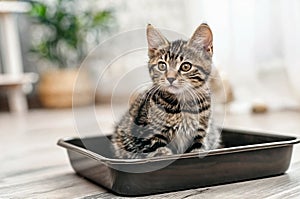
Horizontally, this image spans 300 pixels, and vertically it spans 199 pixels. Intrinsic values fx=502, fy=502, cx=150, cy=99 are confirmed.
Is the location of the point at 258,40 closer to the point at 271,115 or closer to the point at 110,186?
the point at 271,115

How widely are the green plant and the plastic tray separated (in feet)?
7.14

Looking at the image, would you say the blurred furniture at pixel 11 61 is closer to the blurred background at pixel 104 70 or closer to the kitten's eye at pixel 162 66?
the blurred background at pixel 104 70

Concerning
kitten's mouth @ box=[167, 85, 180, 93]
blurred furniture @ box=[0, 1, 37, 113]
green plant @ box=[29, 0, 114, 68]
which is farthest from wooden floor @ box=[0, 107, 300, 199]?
green plant @ box=[29, 0, 114, 68]

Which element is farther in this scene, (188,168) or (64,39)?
(64,39)

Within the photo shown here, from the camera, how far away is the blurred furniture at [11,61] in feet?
9.93

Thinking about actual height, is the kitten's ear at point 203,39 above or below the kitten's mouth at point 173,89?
above

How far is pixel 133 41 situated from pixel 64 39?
3.37 ft

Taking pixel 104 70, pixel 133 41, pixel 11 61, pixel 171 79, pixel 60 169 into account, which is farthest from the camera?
pixel 11 61

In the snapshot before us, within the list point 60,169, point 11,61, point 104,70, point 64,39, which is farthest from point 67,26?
point 104,70

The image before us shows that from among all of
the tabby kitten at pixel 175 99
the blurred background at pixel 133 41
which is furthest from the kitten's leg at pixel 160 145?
the blurred background at pixel 133 41

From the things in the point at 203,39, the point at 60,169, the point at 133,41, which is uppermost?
the point at 203,39

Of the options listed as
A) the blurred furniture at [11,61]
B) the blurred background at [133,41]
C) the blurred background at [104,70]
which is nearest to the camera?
the blurred background at [104,70]

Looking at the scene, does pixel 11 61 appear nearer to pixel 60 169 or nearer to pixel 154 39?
pixel 60 169

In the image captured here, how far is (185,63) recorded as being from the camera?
82cm
